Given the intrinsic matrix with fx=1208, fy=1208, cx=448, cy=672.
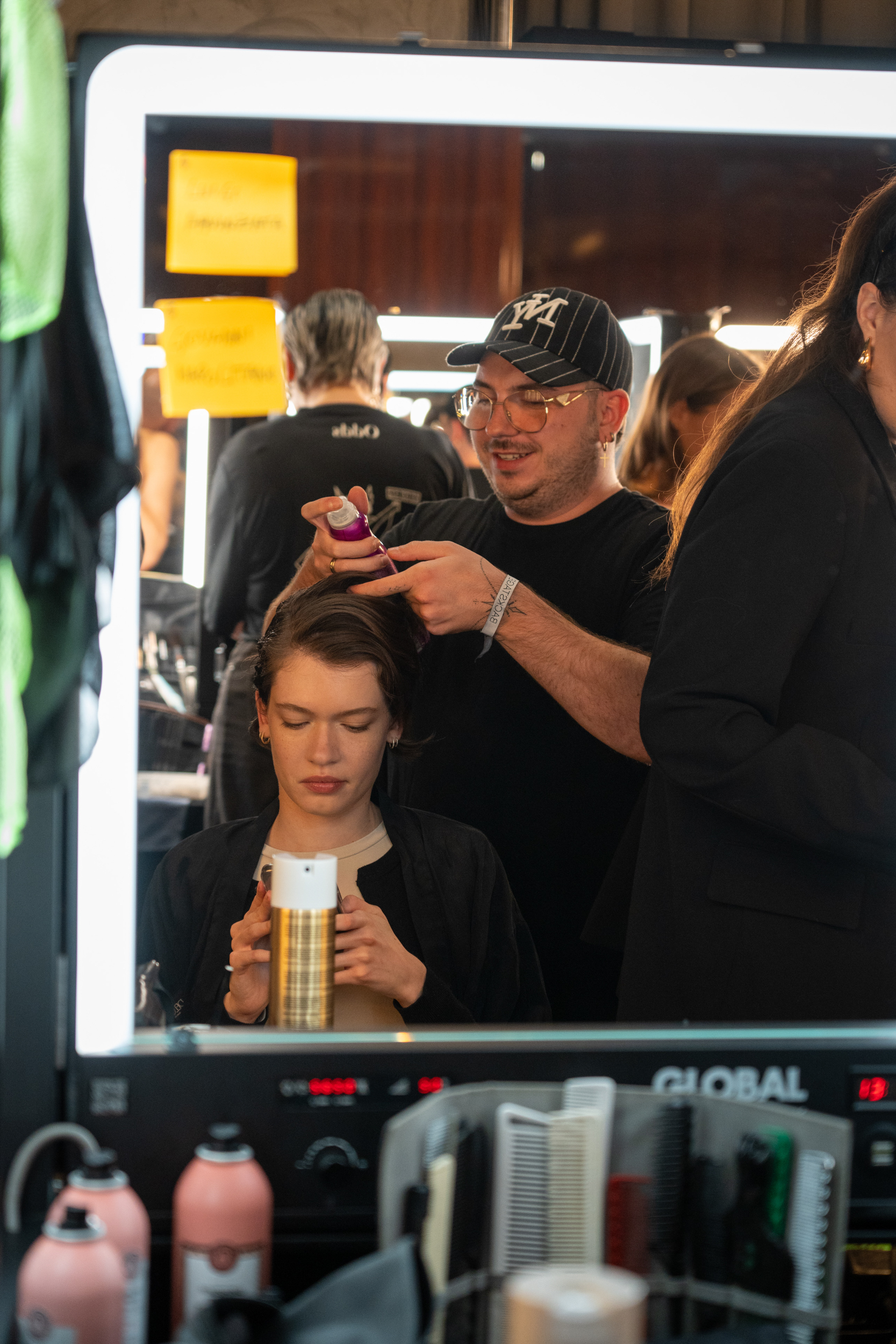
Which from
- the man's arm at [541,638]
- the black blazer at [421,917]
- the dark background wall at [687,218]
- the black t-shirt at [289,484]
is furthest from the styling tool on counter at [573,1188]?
the dark background wall at [687,218]

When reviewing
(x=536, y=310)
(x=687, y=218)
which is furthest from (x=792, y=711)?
(x=687, y=218)

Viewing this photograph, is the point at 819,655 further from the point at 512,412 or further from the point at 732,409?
the point at 512,412

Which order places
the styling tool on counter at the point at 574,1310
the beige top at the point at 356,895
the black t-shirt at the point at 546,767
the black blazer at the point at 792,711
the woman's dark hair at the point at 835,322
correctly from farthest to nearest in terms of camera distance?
the black t-shirt at the point at 546,767 → the beige top at the point at 356,895 → the woman's dark hair at the point at 835,322 → the black blazer at the point at 792,711 → the styling tool on counter at the point at 574,1310

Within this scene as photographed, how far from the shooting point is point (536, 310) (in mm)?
1764

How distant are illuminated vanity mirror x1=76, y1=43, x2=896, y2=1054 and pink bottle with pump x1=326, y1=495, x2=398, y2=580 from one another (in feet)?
0.47

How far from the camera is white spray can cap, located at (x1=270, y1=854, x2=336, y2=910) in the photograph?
991 millimetres

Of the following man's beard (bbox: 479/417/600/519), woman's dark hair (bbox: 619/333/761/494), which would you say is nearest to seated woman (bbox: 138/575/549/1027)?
man's beard (bbox: 479/417/600/519)

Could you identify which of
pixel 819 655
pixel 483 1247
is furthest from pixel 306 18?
pixel 483 1247

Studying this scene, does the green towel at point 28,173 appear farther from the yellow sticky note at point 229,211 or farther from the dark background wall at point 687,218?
the dark background wall at point 687,218

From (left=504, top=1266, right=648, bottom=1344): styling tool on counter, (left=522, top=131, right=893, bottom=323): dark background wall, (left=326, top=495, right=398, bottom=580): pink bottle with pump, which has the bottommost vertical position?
(left=504, top=1266, right=648, bottom=1344): styling tool on counter

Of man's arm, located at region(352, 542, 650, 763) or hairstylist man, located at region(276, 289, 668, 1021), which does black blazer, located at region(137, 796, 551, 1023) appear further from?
man's arm, located at region(352, 542, 650, 763)

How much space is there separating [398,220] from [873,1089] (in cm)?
257

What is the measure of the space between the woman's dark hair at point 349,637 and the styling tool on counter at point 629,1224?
0.84 metres

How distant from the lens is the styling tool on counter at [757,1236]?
32.8 inches
